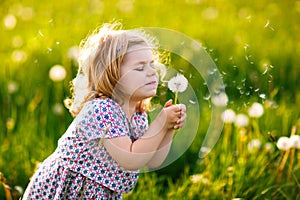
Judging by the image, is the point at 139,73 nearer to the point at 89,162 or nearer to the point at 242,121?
the point at 89,162

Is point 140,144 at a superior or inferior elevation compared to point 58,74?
inferior

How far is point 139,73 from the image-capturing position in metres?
1.69

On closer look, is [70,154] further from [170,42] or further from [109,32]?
[170,42]

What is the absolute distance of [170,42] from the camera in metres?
2.02

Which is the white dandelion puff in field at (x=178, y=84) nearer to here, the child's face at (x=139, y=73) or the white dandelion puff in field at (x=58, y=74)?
the child's face at (x=139, y=73)

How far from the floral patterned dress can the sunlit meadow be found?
14 cm

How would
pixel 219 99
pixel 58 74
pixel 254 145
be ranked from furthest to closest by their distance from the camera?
pixel 58 74
pixel 254 145
pixel 219 99

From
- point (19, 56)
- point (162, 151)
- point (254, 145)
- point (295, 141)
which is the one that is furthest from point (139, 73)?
point (19, 56)

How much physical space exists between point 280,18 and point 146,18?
2.66 feet

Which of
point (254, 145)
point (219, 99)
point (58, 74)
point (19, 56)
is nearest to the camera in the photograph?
point (219, 99)

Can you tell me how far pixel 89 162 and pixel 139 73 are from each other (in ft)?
0.89

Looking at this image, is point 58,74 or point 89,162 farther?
point 58,74

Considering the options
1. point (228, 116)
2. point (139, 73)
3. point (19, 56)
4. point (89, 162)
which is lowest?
point (89, 162)

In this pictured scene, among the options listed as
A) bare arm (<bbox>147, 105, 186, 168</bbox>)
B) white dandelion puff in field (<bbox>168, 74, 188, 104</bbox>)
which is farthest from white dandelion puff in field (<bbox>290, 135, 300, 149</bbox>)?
white dandelion puff in field (<bbox>168, 74, 188, 104</bbox>)
